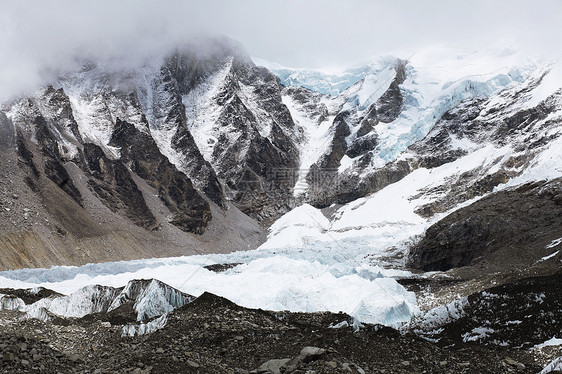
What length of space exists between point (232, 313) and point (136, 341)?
328 cm

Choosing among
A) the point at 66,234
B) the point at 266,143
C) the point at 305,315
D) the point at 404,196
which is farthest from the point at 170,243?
the point at 305,315

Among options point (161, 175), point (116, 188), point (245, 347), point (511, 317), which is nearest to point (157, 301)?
point (245, 347)

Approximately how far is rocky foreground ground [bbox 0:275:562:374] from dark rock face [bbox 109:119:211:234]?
10590 centimetres

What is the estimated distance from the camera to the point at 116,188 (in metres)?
110

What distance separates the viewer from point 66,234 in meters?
81.8

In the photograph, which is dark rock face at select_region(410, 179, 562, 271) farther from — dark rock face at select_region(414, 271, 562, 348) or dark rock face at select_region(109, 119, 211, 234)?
dark rock face at select_region(109, 119, 211, 234)

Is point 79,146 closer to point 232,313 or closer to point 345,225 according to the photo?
point 345,225

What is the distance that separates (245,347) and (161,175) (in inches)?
4690

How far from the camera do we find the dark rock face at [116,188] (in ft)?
346

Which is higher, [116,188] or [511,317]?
[511,317]

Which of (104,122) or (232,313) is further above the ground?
(104,122)

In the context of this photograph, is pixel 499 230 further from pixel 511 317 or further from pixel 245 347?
pixel 245 347

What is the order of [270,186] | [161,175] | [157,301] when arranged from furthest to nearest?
[270,186]
[161,175]
[157,301]

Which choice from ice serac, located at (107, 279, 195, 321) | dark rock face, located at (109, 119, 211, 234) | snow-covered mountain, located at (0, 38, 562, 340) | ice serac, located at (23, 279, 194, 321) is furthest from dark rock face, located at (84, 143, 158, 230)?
ice serac, located at (107, 279, 195, 321)
